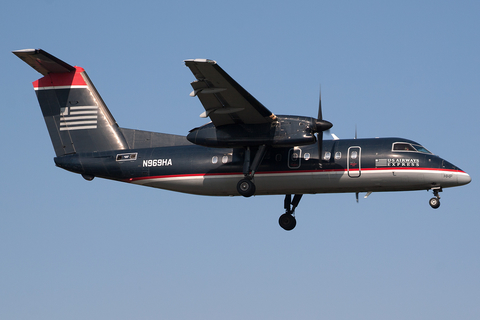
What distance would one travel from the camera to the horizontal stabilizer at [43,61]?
2252 centimetres

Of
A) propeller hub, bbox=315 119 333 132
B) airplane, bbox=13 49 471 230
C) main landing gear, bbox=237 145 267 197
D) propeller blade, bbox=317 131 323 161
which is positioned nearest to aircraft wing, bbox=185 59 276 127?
airplane, bbox=13 49 471 230

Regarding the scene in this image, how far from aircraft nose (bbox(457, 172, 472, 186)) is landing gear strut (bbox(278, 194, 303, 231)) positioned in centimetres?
627

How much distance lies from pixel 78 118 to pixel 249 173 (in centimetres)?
795

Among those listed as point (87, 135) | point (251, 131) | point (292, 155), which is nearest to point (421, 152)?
point (292, 155)

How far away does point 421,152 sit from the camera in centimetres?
2211

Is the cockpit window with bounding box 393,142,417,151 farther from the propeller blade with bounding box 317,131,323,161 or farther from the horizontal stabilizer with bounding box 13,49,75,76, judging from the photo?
the horizontal stabilizer with bounding box 13,49,75,76

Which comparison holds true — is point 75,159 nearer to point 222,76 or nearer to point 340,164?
point 222,76

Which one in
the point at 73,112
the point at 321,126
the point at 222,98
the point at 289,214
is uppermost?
the point at 73,112

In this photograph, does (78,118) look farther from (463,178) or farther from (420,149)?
(463,178)

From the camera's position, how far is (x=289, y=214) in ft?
82.4

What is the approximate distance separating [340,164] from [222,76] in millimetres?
5562

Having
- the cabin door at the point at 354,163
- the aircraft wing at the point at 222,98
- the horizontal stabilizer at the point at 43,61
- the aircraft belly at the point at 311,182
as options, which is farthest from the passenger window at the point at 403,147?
the horizontal stabilizer at the point at 43,61

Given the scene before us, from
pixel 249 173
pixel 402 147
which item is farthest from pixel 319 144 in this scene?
pixel 402 147

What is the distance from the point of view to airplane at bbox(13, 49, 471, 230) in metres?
21.5
